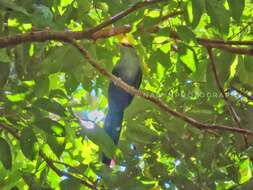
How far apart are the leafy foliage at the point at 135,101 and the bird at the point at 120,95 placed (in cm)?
3

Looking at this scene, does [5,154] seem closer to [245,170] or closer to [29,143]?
[29,143]

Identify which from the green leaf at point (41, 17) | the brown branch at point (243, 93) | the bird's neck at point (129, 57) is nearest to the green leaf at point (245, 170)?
the brown branch at point (243, 93)

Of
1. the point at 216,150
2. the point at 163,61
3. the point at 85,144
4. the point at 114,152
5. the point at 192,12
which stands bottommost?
the point at 85,144

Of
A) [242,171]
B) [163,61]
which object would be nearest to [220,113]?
[242,171]

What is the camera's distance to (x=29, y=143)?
1.22 metres

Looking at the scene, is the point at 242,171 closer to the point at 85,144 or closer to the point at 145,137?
the point at 145,137

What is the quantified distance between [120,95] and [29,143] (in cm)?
43

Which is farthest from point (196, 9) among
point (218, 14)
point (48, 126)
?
point (48, 126)

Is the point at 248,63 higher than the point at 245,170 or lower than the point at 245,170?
higher

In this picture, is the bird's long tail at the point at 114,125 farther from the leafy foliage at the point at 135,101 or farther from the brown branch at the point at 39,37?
the brown branch at the point at 39,37

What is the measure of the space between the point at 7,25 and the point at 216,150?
2.20ft

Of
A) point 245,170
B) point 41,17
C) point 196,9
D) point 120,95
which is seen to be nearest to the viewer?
point 41,17

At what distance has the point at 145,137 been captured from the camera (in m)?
1.54

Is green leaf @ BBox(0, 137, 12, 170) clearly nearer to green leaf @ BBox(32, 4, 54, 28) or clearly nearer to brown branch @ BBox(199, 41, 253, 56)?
green leaf @ BBox(32, 4, 54, 28)
